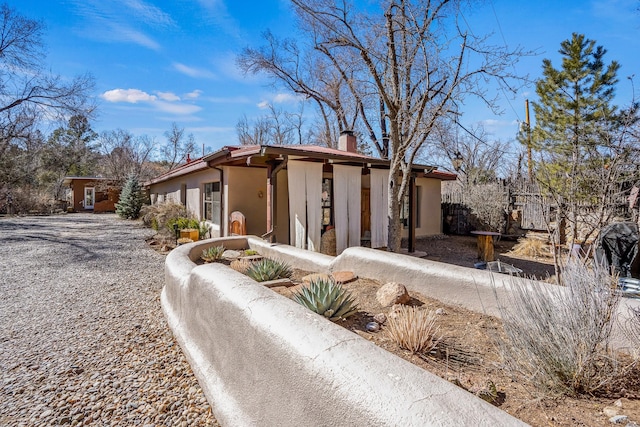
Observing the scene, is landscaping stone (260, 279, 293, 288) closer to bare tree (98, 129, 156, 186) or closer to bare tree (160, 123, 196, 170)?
bare tree (98, 129, 156, 186)

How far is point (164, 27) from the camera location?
34.9ft

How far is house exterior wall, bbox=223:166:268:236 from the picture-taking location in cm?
916

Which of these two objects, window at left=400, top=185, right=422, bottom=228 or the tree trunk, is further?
window at left=400, top=185, right=422, bottom=228

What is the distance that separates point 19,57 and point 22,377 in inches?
789

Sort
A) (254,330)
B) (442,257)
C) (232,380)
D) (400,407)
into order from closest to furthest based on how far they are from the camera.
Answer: (400,407) → (254,330) → (232,380) → (442,257)

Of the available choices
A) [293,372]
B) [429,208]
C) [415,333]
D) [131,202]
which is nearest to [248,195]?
[415,333]

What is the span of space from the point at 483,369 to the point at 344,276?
2.38 m

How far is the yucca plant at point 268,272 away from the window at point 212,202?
561 cm

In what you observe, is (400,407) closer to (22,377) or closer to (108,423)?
(108,423)

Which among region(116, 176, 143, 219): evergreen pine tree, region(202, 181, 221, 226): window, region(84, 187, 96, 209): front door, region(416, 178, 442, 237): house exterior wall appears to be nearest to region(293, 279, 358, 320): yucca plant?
region(202, 181, 221, 226): window

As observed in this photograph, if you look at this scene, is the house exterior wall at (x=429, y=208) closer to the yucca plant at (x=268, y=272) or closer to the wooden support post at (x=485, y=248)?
the wooden support post at (x=485, y=248)

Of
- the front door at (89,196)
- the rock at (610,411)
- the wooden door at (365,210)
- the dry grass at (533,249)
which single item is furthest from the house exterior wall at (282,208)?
the front door at (89,196)

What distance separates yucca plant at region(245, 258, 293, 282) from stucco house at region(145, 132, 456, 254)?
9.19ft

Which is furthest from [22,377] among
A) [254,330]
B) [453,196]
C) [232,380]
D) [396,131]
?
[453,196]
